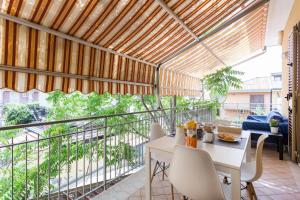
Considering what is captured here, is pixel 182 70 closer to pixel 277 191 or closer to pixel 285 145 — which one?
pixel 285 145

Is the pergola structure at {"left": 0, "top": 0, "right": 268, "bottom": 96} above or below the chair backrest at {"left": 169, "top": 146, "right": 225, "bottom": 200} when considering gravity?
above

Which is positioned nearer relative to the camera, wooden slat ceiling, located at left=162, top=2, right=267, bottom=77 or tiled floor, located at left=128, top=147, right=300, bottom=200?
tiled floor, located at left=128, top=147, right=300, bottom=200

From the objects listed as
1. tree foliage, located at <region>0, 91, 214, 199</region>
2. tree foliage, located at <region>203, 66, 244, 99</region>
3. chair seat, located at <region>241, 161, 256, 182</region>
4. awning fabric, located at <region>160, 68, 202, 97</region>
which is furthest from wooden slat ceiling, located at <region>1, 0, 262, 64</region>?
tree foliage, located at <region>203, 66, 244, 99</region>

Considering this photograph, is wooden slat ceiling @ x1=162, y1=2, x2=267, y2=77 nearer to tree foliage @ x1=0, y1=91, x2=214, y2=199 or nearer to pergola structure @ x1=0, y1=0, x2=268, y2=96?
pergola structure @ x1=0, y1=0, x2=268, y2=96

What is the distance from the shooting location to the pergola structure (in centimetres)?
220

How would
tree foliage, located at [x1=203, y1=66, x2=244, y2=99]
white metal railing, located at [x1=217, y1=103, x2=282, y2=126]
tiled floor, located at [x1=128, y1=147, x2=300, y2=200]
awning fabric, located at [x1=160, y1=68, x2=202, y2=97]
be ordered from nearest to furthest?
tiled floor, located at [x1=128, y1=147, x2=300, y2=200], awning fabric, located at [x1=160, y1=68, x2=202, y2=97], tree foliage, located at [x1=203, y1=66, x2=244, y2=99], white metal railing, located at [x1=217, y1=103, x2=282, y2=126]

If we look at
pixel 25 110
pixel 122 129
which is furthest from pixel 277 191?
pixel 25 110

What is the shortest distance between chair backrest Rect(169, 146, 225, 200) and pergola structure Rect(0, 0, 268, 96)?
2023 millimetres

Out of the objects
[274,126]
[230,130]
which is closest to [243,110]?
[274,126]

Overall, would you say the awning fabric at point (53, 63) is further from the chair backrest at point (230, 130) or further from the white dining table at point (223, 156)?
the chair backrest at point (230, 130)

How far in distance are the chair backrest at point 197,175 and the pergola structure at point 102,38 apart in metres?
2.02

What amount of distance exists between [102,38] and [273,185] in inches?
143

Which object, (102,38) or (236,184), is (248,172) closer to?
(236,184)

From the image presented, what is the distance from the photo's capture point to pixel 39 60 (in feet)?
7.96
